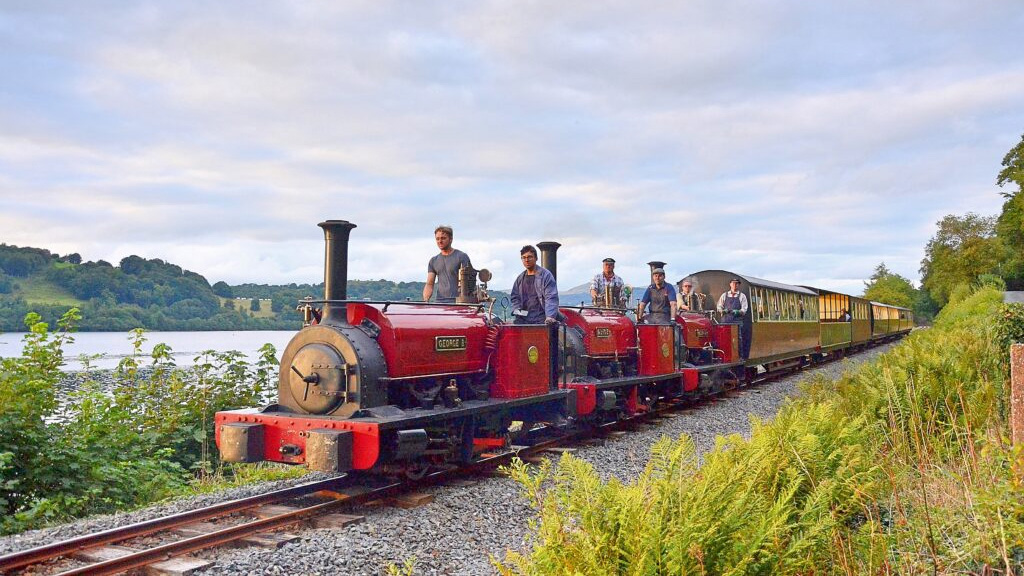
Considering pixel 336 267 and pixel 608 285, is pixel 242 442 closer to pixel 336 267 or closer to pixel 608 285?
pixel 336 267

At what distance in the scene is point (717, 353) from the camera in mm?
16016

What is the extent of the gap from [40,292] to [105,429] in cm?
3452

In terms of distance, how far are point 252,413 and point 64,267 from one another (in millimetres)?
37566

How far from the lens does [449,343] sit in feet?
25.0

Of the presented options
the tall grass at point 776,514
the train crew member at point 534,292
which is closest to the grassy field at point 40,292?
the train crew member at point 534,292

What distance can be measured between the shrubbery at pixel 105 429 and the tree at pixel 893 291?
8916cm

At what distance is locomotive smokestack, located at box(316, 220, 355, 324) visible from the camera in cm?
705

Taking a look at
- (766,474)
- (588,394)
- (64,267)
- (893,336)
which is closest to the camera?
(766,474)

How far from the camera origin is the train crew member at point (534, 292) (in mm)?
9062

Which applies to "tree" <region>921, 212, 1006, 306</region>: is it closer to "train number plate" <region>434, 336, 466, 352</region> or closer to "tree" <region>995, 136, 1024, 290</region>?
"tree" <region>995, 136, 1024, 290</region>

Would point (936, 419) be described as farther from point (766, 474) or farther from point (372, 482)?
point (372, 482)

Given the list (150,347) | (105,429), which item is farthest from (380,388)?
(150,347)

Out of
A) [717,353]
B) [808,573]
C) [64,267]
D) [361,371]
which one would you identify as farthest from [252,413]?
[64,267]

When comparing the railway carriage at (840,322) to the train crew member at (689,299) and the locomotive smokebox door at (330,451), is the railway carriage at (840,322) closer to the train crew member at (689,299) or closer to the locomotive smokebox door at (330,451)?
the train crew member at (689,299)
